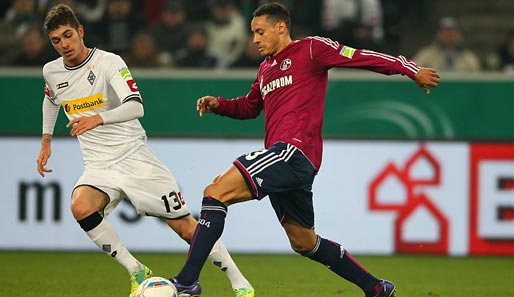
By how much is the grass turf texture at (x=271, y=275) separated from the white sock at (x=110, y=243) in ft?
1.94

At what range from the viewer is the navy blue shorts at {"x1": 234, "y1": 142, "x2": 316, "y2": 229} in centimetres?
628

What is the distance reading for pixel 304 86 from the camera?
21.6 feet

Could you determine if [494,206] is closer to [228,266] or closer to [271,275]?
[271,275]

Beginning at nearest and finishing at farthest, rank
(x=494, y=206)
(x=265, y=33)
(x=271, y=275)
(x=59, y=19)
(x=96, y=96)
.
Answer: (x=265, y=33)
(x=59, y=19)
(x=96, y=96)
(x=271, y=275)
(x=494, y=206)

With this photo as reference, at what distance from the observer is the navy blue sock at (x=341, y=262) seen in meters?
6.72

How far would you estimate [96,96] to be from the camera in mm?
7012

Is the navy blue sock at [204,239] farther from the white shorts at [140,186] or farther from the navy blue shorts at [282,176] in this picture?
the white shorts at [140,186]

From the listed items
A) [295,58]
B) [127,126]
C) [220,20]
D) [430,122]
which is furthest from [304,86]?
[220,20]

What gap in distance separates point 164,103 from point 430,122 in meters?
2.82

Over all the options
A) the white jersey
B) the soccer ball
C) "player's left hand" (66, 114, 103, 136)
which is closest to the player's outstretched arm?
the white jersey

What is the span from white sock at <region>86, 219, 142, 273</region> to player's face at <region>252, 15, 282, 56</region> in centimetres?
156

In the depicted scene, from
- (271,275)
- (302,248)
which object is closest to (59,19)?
(302,248)

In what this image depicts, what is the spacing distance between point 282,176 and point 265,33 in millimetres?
942

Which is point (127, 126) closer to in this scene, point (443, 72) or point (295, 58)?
point (295, 58)
